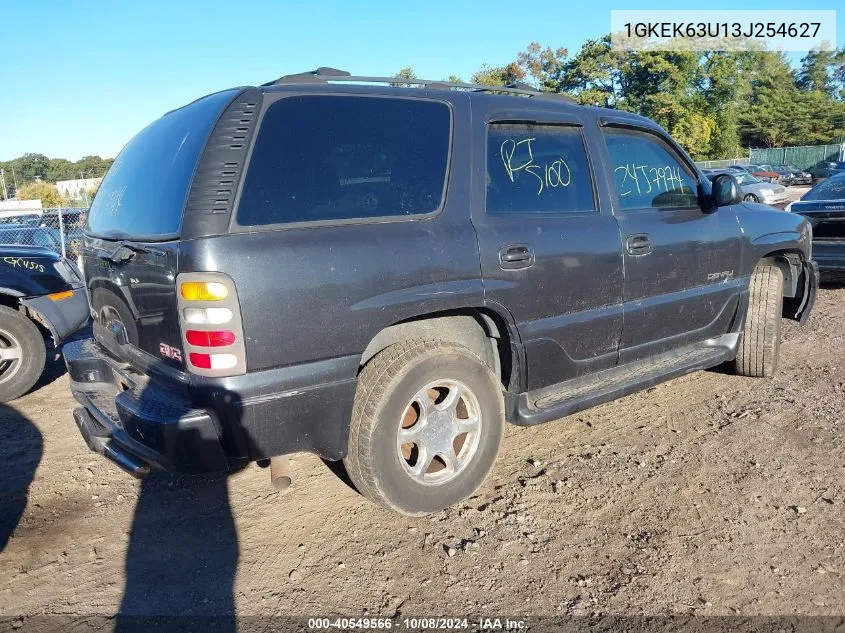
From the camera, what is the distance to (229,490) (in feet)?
11.1

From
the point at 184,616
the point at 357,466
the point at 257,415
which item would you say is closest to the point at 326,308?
the point at 257,415

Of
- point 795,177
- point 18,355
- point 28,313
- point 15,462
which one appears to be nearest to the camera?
point 15,462

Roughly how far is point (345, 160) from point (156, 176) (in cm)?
85

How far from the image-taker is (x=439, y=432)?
2.99 m

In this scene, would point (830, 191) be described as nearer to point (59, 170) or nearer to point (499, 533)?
point (499, 533)

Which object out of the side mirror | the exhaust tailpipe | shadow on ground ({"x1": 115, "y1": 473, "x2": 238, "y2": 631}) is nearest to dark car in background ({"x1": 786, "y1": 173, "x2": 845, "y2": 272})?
the side mirror

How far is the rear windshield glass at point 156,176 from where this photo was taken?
2574 millimetres

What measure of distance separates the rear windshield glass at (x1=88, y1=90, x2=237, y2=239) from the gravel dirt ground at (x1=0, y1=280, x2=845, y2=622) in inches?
55.6

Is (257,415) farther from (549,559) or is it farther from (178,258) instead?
(549,559)

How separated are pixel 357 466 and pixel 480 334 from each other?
0.92m

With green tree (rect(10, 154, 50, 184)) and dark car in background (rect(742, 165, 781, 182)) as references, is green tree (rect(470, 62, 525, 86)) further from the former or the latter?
green tree (rect(10, 154, 50, 184))

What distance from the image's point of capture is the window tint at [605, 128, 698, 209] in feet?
12.4

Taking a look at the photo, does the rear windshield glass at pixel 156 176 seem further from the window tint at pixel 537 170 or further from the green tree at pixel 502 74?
the green tree at pixel 502 74

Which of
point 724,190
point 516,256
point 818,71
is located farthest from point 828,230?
point 818,71
